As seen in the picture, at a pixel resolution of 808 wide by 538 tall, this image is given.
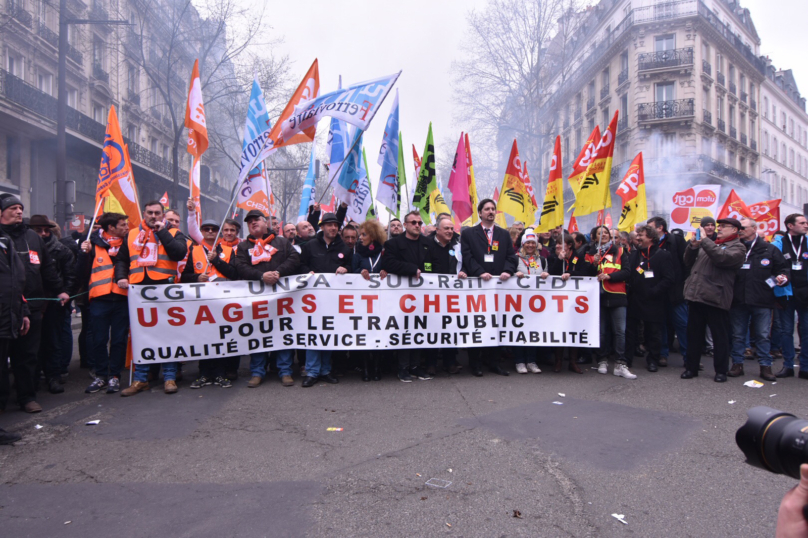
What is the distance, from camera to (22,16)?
18.5 metres

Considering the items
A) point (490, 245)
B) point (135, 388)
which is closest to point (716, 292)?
point (490, 245)

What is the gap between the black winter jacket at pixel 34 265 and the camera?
5.35 m

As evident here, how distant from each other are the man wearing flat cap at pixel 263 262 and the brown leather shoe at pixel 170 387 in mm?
792

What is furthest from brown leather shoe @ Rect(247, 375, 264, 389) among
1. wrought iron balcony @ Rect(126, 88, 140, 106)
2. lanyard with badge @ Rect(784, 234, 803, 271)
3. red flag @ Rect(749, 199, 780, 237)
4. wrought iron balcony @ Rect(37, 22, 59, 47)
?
wrought iron balcony @ Rect(126, 88, 140, 106)

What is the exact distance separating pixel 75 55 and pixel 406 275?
75.4 ft

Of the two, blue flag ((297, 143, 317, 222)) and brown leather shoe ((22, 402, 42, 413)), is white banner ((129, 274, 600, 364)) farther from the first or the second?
blue flag ((297, 143, 317, 222))

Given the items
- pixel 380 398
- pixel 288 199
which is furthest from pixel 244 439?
pixel 288 199

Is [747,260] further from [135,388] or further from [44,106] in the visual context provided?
[44,106]

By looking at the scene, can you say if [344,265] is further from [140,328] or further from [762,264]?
[762,264]

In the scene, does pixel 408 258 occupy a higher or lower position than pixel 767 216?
lower

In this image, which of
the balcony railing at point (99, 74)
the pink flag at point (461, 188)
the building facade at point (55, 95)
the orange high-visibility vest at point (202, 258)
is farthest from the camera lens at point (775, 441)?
the balcony railing at point (99, 74)

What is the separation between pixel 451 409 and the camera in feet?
17.0

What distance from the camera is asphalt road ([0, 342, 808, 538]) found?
3.01 metres

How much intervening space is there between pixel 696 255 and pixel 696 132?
3181 centimetres
